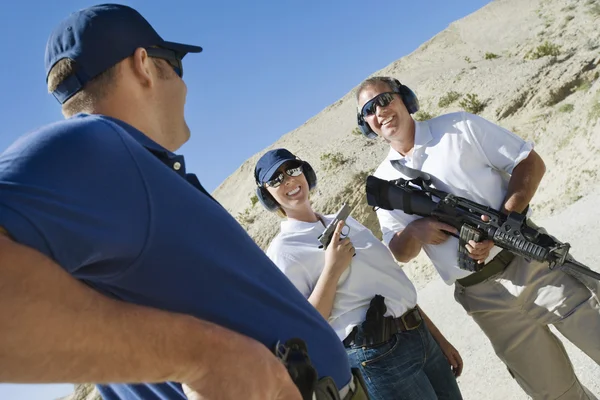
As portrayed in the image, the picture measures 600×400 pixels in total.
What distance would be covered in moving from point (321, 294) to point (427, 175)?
117 centimetres

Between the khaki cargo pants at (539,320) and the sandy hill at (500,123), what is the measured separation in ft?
3.67

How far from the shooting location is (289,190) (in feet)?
11.1

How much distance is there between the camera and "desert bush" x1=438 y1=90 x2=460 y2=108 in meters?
20.5

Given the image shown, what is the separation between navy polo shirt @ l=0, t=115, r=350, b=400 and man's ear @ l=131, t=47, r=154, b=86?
0.22 m

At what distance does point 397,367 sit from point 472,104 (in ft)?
53.1

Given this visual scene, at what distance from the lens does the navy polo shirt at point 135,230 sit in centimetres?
100

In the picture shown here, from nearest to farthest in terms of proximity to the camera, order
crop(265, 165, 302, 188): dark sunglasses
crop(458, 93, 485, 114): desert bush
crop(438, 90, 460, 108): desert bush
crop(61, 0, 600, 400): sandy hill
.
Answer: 1. crop(265, 165, 302, 188): dark sunglasses
2. crop(61, 0, 600, 400): sandy hill
3. crop(458, 93, 485, 114): desert bush
4. crop(438, 90, 460, 108): desert bush

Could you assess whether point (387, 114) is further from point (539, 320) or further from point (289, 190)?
point (539, 320)

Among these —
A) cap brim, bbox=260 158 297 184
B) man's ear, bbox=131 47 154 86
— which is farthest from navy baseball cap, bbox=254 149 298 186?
man's ear, bbox=131 47 154 86

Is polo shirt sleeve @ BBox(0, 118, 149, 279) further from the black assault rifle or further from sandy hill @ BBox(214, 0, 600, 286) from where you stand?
sandy hill @ BBox(214, 0, 600, 286)

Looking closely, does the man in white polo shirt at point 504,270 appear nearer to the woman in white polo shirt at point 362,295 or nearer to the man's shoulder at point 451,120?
the man's shoulder at point 451,120

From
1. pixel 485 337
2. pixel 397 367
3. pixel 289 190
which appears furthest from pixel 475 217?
pixel 485 337

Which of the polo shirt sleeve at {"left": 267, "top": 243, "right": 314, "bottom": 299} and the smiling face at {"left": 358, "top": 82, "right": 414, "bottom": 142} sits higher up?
the smiling face at {"left": 358, "top": 82, "right": 414, "bottom": 142}

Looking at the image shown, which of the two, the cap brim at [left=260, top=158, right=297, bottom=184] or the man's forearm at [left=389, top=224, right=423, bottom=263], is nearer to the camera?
the cap brim at [left=260, top=158, right=297, bottom=184]
